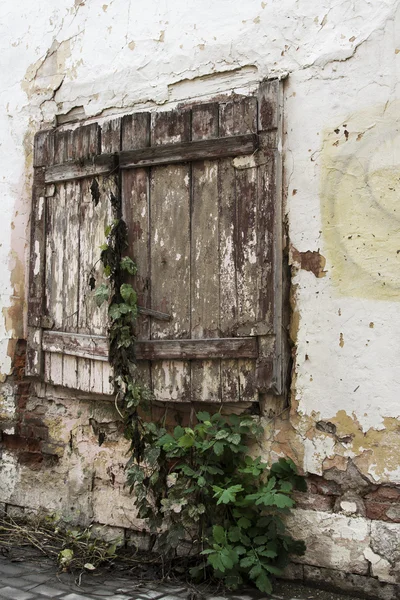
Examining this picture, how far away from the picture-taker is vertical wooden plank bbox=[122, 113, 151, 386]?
362 cm

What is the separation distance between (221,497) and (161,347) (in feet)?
2.84

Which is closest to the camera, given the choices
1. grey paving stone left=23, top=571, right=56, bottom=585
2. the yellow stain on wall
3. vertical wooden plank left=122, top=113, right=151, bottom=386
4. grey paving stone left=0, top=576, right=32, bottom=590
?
the yellow stain on wall

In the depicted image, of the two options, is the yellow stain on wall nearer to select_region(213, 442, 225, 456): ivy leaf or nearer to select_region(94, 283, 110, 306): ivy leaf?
select_region(213, 442, 225, 456): ivy leaf

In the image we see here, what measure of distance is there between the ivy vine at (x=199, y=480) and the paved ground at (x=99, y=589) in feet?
0.38

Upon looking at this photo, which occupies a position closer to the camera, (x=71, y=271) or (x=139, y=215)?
(x=139, y=215)

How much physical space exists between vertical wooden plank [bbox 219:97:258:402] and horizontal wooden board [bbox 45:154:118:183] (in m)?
0.70

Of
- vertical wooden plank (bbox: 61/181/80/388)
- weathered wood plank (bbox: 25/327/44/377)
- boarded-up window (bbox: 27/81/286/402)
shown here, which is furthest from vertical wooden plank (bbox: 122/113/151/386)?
weathered wood plank (bbox: 25/327/44/377)

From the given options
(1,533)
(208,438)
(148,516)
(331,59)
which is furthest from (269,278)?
(1,533)

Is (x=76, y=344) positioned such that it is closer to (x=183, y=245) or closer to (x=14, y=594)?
(x=183, y=245)

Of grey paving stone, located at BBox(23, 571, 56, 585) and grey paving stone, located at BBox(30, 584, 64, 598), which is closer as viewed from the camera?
grey paving stone, located at BBox(30, 584, 64, 598)

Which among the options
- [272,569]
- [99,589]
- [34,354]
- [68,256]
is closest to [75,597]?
[99,589]

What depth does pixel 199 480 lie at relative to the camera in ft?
10.3

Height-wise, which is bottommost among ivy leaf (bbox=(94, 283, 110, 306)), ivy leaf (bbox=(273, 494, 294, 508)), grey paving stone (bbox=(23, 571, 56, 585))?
grey paving stone (bbox=(23, 571, 56, 585))

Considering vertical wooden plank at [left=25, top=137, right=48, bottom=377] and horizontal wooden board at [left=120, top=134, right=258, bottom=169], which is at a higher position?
horizontal wooden board at [left=120, top=134, right=258, bottom=169]
